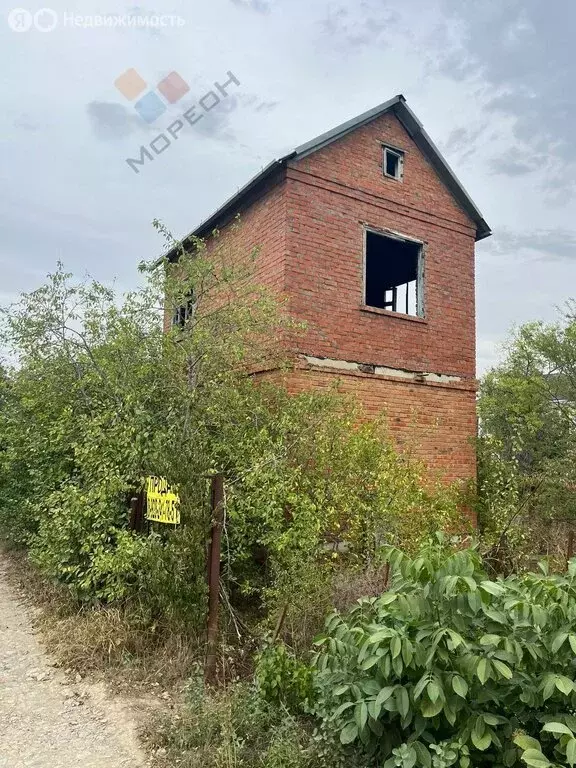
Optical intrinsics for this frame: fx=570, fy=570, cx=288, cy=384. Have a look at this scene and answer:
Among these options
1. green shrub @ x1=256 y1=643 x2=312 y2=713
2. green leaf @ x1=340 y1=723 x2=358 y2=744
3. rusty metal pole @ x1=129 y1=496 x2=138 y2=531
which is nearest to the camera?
green leaf @ x1=340 y1=723 x2=358 y2=744

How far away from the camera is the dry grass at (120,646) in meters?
4.83

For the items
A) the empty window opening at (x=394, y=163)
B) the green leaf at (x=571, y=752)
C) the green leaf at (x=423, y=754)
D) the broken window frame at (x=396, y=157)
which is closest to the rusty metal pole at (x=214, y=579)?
the green leaf at (x=423, y=754)

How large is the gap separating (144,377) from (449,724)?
490cm

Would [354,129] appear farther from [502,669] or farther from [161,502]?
[502,669]

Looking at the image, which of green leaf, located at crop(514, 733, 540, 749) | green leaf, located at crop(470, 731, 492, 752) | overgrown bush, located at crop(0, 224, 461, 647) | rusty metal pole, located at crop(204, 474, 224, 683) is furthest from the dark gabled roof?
green leaf, located at crop(514, 733, 540, 749)

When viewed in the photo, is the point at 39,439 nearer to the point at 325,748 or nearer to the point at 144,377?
the point at 144,377

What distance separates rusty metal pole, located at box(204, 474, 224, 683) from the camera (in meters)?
4.62

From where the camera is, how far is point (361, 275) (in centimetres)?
923

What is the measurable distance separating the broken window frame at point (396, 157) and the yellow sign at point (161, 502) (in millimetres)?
6991

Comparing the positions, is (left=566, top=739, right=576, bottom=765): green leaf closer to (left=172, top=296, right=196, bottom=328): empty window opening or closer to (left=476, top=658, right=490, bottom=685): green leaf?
(left=476, top=658, right=490, bottom=685): green leaf

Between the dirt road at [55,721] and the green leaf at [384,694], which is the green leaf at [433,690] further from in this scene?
the dirt road at [55,721]

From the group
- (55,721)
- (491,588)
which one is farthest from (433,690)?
(55,721)

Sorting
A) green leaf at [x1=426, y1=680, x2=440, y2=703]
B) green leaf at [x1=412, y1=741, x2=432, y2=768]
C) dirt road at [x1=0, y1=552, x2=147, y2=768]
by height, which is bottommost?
dirt road at [x1=0, y1=552, x2=147, y2=768]

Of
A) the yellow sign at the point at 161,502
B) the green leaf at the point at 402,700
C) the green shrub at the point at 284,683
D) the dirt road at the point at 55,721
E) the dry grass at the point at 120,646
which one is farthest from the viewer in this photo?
the yellow sign at the point at 161,502
